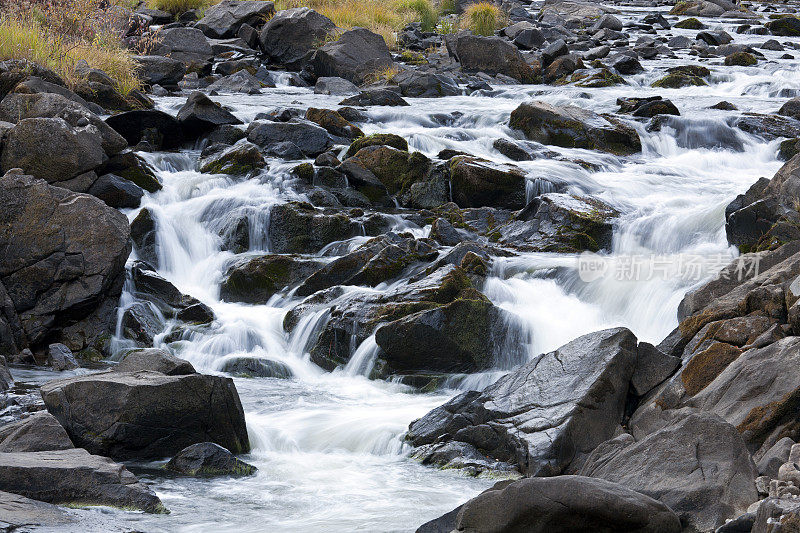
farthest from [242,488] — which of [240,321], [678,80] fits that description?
[678,80]

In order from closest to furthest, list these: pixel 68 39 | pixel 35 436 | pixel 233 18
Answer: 1. pixel 35 436
2. pixel 68 39
3. pixel 233 18

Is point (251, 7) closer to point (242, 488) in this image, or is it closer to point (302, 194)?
point (302, 194)

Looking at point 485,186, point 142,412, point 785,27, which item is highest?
point 785,27

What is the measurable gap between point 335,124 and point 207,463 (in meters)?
10.1

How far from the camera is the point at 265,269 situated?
10.7 m

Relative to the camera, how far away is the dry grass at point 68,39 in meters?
15.3

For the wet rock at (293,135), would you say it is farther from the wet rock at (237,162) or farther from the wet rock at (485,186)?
the wet rock at (485,186)

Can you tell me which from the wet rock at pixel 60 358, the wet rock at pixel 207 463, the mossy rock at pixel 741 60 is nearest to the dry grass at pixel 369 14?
the mossy rock at pixel 741 60

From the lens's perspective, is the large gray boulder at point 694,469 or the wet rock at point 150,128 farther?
the wet rock at point 150,128

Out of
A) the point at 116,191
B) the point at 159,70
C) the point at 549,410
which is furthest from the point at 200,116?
the point at 549,410

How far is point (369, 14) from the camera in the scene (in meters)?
27.5

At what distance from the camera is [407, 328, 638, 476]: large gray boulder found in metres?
6.04

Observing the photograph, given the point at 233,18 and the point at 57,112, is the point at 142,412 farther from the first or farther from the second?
the point at 233,18

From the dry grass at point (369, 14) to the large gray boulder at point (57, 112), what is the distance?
13.8 metres
